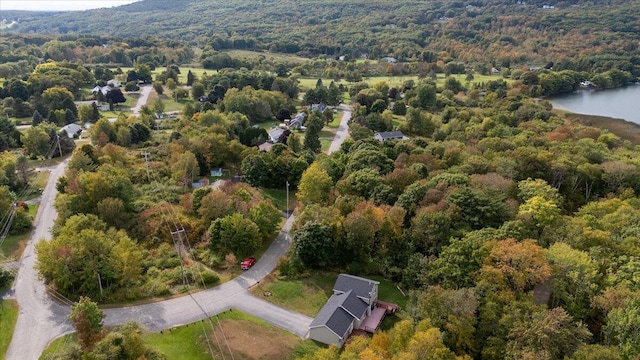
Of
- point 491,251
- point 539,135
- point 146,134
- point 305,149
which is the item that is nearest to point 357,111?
point 305,149

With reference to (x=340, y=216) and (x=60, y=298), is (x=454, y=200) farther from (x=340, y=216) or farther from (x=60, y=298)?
(x=60, y=298)

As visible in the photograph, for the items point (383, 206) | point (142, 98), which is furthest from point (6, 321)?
point (142, 98)

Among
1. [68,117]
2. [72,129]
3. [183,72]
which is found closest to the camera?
[72,129]

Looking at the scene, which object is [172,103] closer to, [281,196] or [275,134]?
[275,134]

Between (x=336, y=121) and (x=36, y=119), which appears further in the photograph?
(x=336, y=121)

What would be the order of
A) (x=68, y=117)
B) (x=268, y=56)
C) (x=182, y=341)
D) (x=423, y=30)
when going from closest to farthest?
(x=182, y=341), (x=68, y=117), (x=268, y=56), (x=423, y=30)

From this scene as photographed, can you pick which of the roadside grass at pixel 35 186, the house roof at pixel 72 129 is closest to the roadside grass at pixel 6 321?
the roadside grass at pixel 35 186

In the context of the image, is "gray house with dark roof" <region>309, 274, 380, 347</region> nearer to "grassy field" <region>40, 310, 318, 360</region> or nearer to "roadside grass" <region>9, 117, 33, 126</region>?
"grassy field" <region>40, 310, 318, 360</region>
